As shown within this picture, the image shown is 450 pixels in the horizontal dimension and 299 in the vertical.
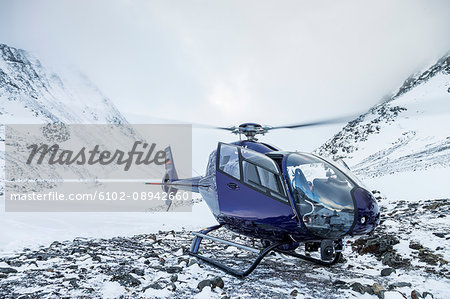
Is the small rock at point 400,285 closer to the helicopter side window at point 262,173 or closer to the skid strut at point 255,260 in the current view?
the skid strut at point 255,260

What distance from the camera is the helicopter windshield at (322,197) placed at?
3.80 m

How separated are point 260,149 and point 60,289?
4023 millimetres

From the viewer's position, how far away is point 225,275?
436 centimetres

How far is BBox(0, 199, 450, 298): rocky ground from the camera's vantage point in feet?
11.5

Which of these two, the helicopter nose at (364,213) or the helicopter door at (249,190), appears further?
the helicopter door at (249,190)

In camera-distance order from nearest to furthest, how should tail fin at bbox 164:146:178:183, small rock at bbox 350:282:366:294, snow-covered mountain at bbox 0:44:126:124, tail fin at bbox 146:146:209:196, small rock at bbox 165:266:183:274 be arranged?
1. small rock at bbox 350:282:366:294
2. small rock at bbox 165:266:183:274
3. tail fin at bbox 146:146:209:196
4. tail fin at bbox 164:146:178:183
5. snow-covered mountain at bbox 0:44:126:124

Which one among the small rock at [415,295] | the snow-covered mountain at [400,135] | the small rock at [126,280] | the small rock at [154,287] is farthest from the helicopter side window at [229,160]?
the snow-covered mountain at [400,135]

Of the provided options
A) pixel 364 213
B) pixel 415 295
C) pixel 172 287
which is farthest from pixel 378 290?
pixel 172 287

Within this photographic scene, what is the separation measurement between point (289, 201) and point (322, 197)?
491 millimetres

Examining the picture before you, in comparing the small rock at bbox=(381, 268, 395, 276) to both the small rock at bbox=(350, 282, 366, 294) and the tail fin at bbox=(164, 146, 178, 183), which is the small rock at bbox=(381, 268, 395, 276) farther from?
the tail fin at bbox=(164, 146, 178, 183)

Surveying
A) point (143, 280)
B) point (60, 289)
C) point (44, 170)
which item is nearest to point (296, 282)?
point (143, 280)

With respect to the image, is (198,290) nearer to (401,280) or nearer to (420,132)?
(401,280)

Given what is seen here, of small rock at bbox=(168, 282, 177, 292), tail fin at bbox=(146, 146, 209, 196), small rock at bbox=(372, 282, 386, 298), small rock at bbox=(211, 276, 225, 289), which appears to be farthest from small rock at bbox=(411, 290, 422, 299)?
tail fin at bbox=(146, 146, 209, 196)

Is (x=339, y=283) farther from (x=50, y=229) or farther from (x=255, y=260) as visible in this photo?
(x=50, y=229)
